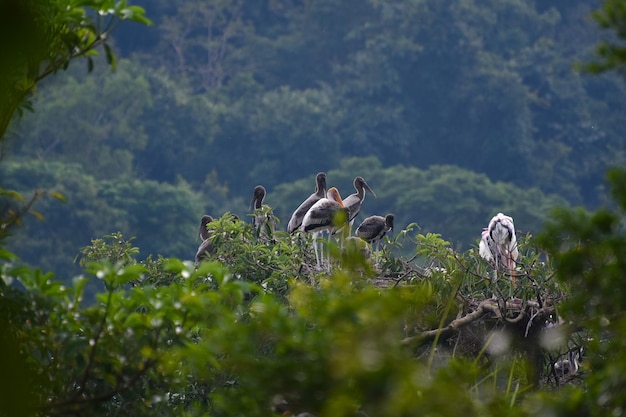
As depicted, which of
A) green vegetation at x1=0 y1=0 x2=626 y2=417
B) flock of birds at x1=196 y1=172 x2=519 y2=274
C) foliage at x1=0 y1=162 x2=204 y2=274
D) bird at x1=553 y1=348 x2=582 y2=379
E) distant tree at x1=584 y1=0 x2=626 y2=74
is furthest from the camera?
foliage at x1=0 y1=162 x2=204 y2=274

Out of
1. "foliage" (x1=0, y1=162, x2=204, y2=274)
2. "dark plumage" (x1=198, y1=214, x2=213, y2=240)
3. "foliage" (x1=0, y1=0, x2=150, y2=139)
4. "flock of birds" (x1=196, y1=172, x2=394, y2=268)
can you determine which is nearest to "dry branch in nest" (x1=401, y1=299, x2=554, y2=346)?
"flock of birds" (x1=196, y1=172, x2=394, y2=268)

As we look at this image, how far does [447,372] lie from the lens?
3.28 metres

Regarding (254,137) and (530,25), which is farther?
(530,25)

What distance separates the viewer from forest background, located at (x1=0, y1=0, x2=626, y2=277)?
103 ft

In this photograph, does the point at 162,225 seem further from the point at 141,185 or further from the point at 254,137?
the point at 254,137

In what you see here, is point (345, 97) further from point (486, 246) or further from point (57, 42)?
point (57, 42)

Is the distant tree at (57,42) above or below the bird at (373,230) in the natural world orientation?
above

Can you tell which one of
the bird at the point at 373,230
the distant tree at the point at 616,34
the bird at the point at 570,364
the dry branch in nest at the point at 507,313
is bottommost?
the bird at the point at 570,364

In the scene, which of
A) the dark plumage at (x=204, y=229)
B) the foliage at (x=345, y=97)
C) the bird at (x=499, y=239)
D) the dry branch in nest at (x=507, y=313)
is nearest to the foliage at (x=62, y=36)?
the dry branch in nest at (x=507, y=313)

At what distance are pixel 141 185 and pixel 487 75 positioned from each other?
11.6m

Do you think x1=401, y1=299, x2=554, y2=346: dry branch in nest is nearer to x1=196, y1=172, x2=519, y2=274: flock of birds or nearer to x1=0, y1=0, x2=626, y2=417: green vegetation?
x1=0, y1=0, x2=626, y2=417: green vegetation

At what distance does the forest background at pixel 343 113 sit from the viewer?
31500mm

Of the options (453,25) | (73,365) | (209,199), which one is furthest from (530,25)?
(73,365)

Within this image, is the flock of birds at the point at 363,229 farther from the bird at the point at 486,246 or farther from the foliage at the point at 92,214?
the foliage at the point at 92,214
